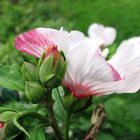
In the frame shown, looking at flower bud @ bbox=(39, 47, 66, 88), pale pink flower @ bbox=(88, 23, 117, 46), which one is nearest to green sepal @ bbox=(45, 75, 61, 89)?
flower bud @ bbox=(39, 47, 66, 88)

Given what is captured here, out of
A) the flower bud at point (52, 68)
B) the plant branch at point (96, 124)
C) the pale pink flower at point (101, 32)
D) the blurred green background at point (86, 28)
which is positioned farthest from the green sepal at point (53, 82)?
the pale pink flower at point (101, 32)

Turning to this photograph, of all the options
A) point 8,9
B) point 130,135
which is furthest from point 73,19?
point 130,135

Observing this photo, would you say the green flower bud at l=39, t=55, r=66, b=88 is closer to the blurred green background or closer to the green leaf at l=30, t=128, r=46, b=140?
the green leaf at l=30, t=128, r=46, b=140

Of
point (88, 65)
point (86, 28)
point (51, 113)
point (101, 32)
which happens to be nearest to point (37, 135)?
point (51, 113)

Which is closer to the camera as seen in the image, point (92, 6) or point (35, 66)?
point (35, 66)

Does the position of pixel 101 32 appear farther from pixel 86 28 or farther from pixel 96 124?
pixel 86 28

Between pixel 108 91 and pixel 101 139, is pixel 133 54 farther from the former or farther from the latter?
pixel 101 139

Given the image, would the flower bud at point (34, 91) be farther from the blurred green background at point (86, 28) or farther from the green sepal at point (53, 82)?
the blurred green background at point (86, 28)
